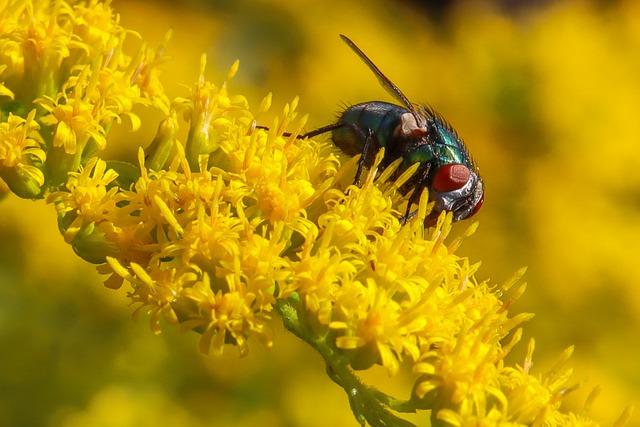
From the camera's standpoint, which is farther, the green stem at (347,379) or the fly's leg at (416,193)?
the fly's leg at (416,193)

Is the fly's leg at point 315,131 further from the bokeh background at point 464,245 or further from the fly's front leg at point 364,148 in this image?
the bokeh background at point 464,245

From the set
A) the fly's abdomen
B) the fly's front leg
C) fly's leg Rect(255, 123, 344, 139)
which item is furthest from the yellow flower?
the fly's abdomen

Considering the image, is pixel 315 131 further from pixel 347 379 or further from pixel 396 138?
pixel 347 379

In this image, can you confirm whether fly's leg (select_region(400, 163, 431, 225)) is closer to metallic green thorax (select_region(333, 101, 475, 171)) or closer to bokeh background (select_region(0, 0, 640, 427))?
metallic green thorax (select_region(333, 101, 475, 171))

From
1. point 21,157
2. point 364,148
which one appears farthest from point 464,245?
point 21,157

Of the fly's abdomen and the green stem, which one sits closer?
the green stem

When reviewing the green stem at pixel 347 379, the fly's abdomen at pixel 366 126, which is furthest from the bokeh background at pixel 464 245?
the fly's abdomen at pixel 366 126
